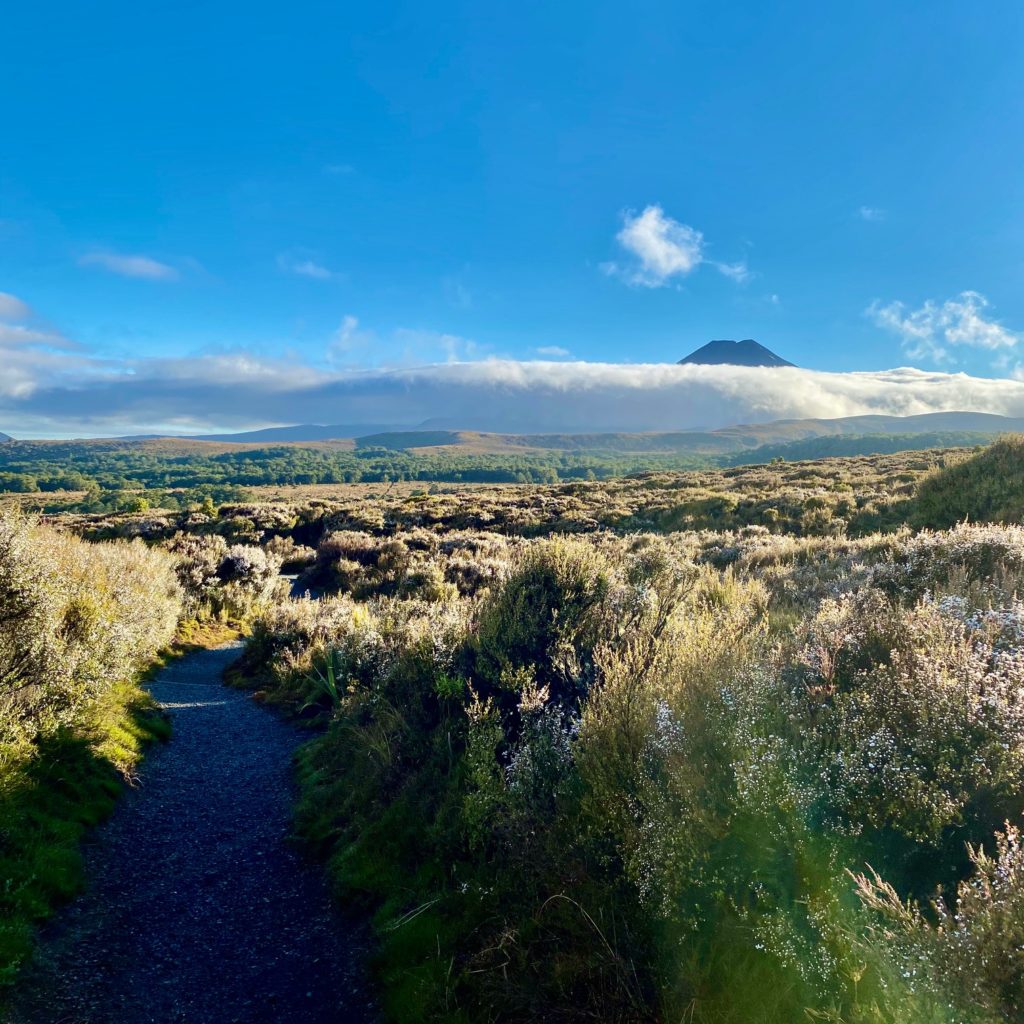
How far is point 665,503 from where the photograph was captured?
35.8 meters

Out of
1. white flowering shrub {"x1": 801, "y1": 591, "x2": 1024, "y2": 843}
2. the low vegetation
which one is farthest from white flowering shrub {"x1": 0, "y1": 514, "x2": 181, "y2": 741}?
white flowering shrub {"x1": 801, "y1": 591, "x2": 1024, "y2": 843}

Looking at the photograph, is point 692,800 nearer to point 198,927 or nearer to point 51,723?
point 198,927

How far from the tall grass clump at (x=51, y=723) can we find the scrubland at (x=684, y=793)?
150 millimetres

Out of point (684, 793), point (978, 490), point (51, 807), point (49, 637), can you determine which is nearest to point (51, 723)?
point (49, 637)

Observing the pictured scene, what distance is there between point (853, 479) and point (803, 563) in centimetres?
2650

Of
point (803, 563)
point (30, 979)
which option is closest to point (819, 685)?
point (30, 979)

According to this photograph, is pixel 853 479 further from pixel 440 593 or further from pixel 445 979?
pixel 445 979

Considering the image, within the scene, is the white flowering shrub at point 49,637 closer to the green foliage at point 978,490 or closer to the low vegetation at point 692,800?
the low vegetation at point 692,800

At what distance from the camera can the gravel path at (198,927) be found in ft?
15.2

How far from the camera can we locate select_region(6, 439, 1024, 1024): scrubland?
2.91 meters

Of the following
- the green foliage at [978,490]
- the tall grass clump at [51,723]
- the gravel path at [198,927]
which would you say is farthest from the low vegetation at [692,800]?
the green foliage at [978,490]

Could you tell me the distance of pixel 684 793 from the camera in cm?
371

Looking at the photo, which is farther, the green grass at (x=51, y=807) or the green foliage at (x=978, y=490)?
the green foliage at (x=978, y=490)

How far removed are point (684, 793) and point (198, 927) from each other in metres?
4.99
